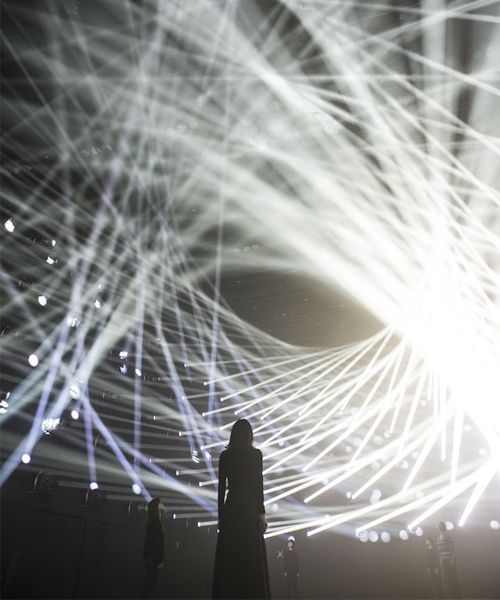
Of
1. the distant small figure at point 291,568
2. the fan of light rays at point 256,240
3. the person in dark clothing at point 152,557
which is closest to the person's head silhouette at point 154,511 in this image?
the person in dark clothing at point 152,557

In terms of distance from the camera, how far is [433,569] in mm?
8352

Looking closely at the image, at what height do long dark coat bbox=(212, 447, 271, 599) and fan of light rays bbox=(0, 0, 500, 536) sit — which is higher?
fan of light rays bbox=(0, 0, 500, 536)

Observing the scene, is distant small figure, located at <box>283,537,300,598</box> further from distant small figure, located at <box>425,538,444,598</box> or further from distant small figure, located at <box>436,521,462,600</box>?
distant small figure, located at <box>425,538,444,598</box>

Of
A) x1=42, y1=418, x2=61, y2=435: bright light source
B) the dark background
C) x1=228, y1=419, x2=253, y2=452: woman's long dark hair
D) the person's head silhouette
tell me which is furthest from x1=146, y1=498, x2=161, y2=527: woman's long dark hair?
x1=42, y1=418, x2=61, y2=435: bright light source

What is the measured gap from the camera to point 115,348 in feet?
29.0

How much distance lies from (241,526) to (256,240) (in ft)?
22.9

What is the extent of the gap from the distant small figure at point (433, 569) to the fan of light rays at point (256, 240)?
1046 millimetres

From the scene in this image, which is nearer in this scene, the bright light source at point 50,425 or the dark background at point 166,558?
the dark background at point 166,558

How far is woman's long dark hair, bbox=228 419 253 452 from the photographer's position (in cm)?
297

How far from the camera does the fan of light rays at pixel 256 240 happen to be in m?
5.57

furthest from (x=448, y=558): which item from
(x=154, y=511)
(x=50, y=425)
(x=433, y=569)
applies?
(x=50, y=425)

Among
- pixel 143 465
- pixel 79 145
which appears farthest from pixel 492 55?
pixel 143 465

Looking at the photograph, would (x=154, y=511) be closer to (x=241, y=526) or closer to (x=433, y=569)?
(x=241, y=526)

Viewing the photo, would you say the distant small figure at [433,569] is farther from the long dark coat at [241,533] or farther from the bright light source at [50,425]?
the long dark coat at [241,533]
